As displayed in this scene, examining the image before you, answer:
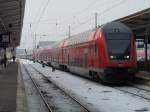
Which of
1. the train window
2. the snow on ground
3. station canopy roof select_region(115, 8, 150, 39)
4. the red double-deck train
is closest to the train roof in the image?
the red double-deck train

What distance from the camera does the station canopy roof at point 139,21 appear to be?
919 inches

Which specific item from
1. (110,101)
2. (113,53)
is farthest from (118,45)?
(110,101)

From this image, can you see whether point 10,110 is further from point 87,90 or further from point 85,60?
point 85,60

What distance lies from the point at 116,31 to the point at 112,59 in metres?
1.69

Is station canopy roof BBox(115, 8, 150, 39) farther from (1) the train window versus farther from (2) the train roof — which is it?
(1) the train window

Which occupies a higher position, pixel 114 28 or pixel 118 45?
pixel 114 28

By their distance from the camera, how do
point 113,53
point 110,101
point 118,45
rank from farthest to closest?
point 118,45 < point 113,53 < point 110,101

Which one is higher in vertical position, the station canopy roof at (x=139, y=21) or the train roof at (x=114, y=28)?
the station canopy roof at (x=139, y=21)

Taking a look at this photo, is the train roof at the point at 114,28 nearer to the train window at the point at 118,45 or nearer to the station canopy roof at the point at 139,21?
the train window at the point at 118,45

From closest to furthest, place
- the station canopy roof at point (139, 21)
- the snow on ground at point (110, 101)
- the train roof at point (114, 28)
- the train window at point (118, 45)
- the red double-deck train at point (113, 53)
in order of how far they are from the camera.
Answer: the snow on ground at point (110, 101) < the red double-deck train at point (113, 53) < the train window at point (118, 45) < the station canopy roof at point (139, 21) < the train roof at point (114, 28)

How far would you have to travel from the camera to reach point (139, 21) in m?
27.2

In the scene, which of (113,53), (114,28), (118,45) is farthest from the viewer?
(114,28)

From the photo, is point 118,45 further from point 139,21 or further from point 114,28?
point 139,21

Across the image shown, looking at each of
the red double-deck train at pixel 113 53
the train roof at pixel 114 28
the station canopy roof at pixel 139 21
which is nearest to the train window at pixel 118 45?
the red double-deck train at pixel 113 53
